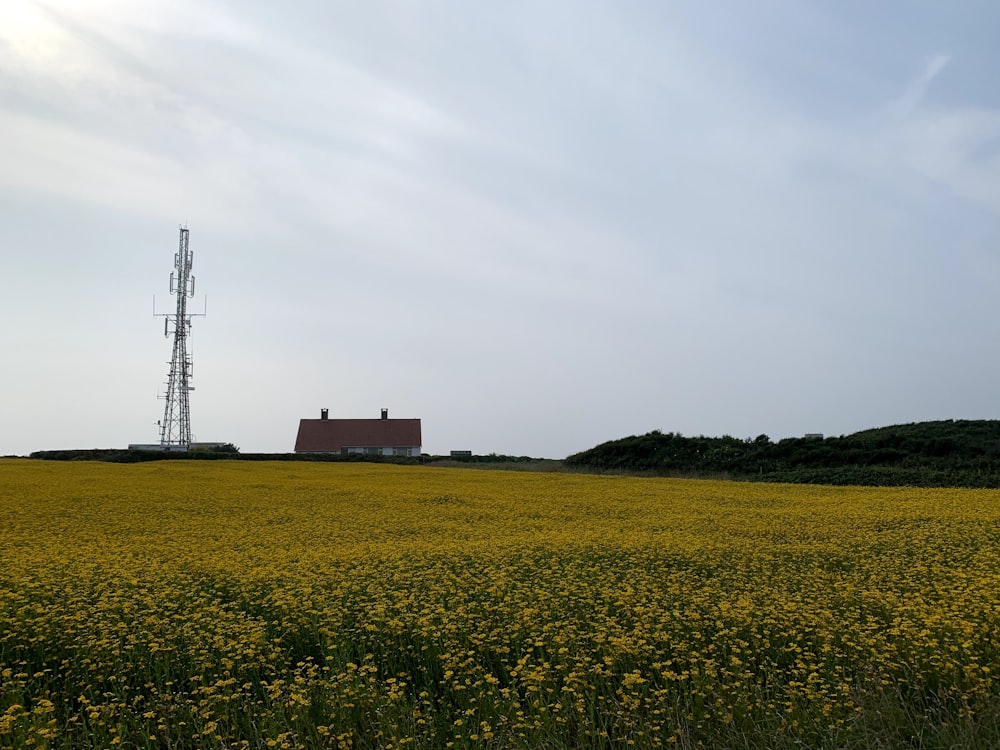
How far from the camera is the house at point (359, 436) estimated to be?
62625 mm

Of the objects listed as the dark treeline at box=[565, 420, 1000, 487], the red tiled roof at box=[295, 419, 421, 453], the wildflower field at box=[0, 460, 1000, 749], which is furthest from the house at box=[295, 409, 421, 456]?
the wildflower field at box=[0, 460, 1000, 749]

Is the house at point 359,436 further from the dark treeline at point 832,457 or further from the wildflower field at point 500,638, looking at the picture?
the wildflower field at point 500,638

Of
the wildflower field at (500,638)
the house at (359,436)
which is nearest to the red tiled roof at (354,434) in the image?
the house at (359,436)

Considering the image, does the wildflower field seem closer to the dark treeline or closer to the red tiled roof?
the dark treeline

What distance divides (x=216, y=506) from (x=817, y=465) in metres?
27.9

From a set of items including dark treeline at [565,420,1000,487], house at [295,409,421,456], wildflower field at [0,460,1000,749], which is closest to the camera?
wildflower field at [0,460,1000,749]

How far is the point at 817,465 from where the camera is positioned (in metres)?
35.6

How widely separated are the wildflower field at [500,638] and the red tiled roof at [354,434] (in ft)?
160

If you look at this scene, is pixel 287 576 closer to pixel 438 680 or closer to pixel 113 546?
pixel 438 680

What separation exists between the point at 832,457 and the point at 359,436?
3938 cm

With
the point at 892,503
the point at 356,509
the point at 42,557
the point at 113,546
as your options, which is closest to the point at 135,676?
the point at 42,557

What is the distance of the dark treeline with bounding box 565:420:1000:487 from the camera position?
3045 cm

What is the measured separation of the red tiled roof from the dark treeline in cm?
2224

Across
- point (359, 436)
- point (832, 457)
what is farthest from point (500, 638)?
point (359, 436)
